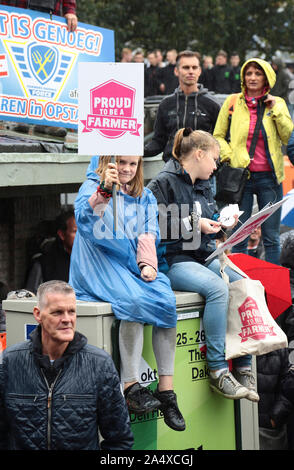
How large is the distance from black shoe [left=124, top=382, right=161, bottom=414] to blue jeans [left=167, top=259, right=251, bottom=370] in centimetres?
71

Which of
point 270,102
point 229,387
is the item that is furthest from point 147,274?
point 270,102

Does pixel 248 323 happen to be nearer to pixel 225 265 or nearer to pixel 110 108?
pixel 225 265

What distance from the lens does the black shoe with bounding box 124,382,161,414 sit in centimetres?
553

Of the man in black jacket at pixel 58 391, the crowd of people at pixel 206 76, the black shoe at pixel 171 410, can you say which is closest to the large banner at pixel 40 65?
the black shoe at pixel 171 410

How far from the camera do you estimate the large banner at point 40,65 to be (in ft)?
28.8

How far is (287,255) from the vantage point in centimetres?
798

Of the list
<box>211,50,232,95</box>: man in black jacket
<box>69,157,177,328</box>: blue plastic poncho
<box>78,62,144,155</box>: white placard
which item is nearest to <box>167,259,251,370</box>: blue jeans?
<box>69,157,177,328</box>: blue plastic poncho

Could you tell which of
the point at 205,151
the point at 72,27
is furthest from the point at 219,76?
the point at 205,151

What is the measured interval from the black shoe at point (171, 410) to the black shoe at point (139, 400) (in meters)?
0.17

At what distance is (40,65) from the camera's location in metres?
9.05

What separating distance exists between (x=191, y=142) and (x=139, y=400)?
192cm

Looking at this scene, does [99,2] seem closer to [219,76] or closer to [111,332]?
[219,76]

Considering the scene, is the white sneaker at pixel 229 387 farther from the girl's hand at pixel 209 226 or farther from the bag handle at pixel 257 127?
the bag handle at pixel 257 127
